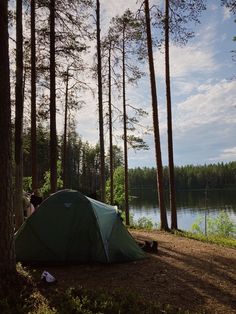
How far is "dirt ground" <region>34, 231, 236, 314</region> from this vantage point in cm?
591

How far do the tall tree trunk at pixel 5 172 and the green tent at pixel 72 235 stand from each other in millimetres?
1987

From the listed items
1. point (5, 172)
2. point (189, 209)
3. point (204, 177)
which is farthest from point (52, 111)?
point (204, 177)

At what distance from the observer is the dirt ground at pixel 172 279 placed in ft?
19.4

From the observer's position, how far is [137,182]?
135 meters

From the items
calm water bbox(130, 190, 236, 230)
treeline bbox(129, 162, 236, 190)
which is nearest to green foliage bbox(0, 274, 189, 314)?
calm water bbox(130, 190, 236, 230)

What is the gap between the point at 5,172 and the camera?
5930 mm

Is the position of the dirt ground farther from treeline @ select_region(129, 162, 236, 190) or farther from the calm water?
treeline @ select_region(129, 162, 236, 190)

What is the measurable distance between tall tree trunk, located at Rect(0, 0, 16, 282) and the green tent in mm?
1987

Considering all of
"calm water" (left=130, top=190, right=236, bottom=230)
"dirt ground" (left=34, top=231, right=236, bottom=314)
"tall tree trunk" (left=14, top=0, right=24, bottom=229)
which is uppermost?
"tall tree trunk" (left=14, top=0, right=24, bottom=229)

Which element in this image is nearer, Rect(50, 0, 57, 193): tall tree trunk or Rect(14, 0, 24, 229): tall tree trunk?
Rect(14, 0, 24, 229): tall tree trunk

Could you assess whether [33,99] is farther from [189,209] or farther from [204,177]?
[204,177]

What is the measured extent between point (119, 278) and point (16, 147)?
16.6 ft

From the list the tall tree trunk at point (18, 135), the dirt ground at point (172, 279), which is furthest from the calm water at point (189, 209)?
the tall tree trunk at point (18, 135)

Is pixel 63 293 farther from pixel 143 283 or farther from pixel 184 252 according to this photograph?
pixel 184 252
